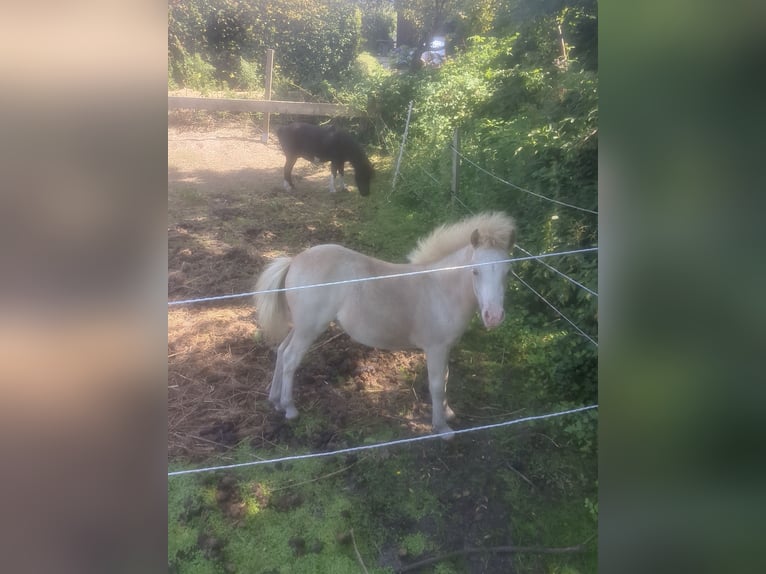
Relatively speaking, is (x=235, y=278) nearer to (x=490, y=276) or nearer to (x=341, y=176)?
(x=341, y=176)

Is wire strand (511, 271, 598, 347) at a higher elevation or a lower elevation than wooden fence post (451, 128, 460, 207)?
lower

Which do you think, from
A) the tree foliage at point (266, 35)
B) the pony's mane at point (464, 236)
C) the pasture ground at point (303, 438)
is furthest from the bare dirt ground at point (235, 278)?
the pony's mane at point (464, 236)

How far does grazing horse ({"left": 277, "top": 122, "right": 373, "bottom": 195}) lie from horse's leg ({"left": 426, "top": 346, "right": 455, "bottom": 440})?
2.70ft

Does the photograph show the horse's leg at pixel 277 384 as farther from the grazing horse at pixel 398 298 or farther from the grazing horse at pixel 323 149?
the grazing horse at pixel 323 149

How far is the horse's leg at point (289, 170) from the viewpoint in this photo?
5.56 feet

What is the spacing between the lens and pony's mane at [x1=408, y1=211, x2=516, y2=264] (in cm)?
202

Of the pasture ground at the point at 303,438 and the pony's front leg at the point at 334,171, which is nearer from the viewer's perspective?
the pasture ground at the point at 303,438

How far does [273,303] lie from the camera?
1.84 m
